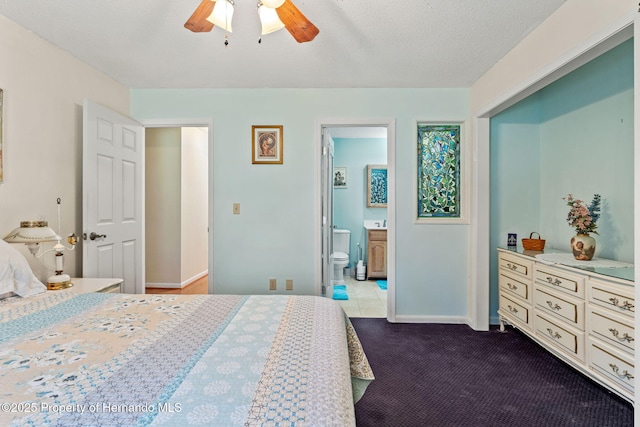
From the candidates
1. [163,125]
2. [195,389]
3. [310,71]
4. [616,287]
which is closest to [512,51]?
[310,71]

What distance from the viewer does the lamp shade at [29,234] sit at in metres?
1.85

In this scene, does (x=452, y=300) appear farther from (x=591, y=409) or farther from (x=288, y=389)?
(x=288, y=389)

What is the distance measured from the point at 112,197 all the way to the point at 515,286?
11.7ft

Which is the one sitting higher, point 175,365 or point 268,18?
point 268,18

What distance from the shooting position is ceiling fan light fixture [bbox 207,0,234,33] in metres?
1.49

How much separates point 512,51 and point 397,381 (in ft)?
8.37

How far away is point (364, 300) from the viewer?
151 inches

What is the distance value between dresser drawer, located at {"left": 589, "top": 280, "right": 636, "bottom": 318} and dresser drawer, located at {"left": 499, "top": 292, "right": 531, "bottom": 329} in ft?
2.20

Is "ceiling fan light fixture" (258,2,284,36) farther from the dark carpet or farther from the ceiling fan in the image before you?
the dark carpet

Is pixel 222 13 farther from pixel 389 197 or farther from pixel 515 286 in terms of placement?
pixel 515 286

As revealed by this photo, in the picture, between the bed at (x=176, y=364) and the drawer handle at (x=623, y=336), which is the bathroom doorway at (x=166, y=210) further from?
the drawer handle at (x=623, y=336)

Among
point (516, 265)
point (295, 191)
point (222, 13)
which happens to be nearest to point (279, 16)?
point (222, 13)

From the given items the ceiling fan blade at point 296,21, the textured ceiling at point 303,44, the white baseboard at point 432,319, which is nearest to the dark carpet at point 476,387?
the white baseboard at point 432,319

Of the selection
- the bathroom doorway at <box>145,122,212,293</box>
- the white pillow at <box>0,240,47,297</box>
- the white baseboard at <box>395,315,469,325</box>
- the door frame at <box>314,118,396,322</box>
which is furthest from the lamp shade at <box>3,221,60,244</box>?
the white baseboard at <box>395,315,469,325</box>
